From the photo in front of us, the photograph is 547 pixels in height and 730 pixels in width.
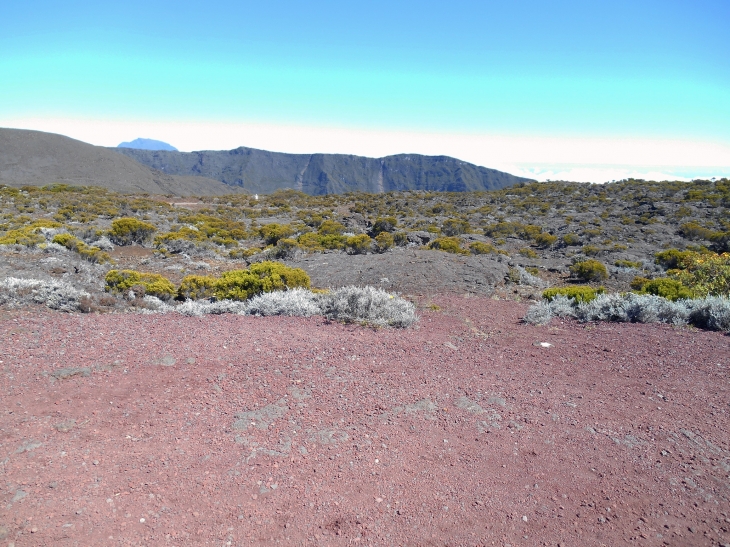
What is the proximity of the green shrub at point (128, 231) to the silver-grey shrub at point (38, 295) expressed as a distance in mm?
10900

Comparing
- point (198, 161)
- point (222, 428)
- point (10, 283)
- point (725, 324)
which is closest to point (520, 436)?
point (222, 428)

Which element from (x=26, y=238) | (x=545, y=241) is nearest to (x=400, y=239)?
(x=545, y=241)

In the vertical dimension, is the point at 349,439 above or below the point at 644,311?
below

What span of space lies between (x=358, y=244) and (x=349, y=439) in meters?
13.3

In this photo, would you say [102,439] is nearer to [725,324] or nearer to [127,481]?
[127,481]

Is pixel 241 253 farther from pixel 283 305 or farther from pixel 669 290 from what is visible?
pixel 669 290

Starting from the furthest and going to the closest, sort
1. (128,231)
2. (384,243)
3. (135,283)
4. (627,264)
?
1. (384,243)
2. (128,231)
3. (627,264)
4. (135,283)

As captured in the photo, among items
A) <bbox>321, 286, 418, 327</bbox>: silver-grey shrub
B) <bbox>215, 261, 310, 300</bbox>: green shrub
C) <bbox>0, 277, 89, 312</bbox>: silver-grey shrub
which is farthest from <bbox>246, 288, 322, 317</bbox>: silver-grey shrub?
<bbox>0, 277, 89, 312</bbox>: silver-grey shrub

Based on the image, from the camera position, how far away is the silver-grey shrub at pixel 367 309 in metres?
6.86

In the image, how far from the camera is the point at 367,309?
711cm

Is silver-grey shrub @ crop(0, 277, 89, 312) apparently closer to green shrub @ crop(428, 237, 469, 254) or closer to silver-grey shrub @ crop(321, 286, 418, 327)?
silver-grey shrub @ crop(321, 286, 418, 327)

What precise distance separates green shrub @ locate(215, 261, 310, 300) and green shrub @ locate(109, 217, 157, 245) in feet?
36.0

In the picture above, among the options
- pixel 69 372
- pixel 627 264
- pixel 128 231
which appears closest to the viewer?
pixel 69 372

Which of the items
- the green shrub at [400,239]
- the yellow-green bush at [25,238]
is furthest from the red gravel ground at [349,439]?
the green shrub at [400,239]
